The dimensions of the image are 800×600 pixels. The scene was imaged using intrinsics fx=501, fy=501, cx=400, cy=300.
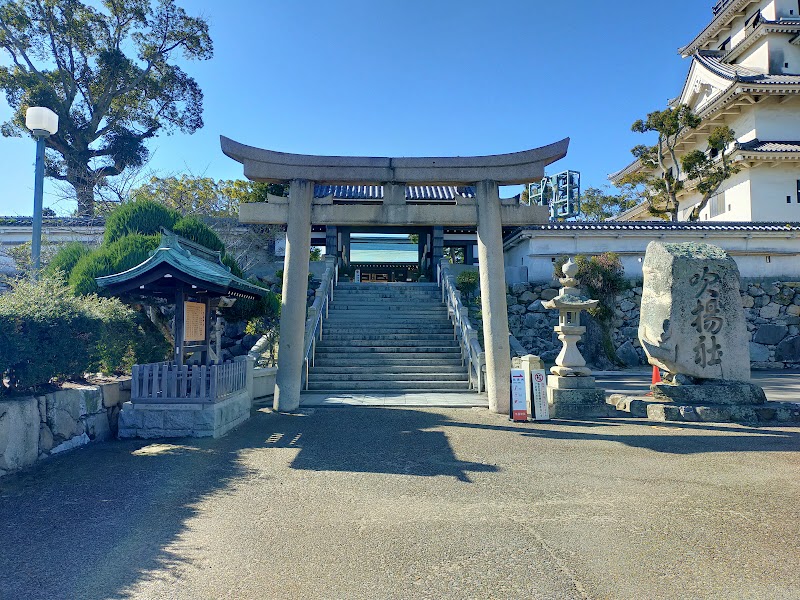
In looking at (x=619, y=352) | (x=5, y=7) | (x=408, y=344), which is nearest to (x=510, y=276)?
(x=619, y=352)

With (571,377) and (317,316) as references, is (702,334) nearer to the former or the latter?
(571,377)

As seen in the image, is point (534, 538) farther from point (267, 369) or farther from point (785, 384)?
point (785, 384)

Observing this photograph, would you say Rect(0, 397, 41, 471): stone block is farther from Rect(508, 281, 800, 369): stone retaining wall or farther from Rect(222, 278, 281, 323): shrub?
Rect(508, 281, 800, 369): stone retaining wall

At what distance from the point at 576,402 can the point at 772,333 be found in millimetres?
14178

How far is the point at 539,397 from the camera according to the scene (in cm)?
901

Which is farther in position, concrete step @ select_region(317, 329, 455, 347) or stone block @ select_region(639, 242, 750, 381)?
concrete step @ select_region(317, 329, 455, 347)

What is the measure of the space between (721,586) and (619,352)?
16.2m

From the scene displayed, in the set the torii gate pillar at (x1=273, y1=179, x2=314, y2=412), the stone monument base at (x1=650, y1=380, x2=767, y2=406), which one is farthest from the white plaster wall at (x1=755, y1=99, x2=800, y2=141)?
the torii gate pillar at (x1=273, y1=179, x2=314, y2=412)

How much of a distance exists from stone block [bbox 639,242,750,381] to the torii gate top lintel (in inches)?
130

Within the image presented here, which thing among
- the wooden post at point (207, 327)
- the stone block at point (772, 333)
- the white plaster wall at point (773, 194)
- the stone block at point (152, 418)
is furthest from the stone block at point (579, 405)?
the white plaster wall at point (773, 194)

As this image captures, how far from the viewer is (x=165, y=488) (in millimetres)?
5188

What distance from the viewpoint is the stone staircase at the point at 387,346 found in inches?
488

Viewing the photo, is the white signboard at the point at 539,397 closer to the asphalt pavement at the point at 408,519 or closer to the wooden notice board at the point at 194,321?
the asphalt pavement at the point at 408,519

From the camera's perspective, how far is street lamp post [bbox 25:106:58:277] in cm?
771
